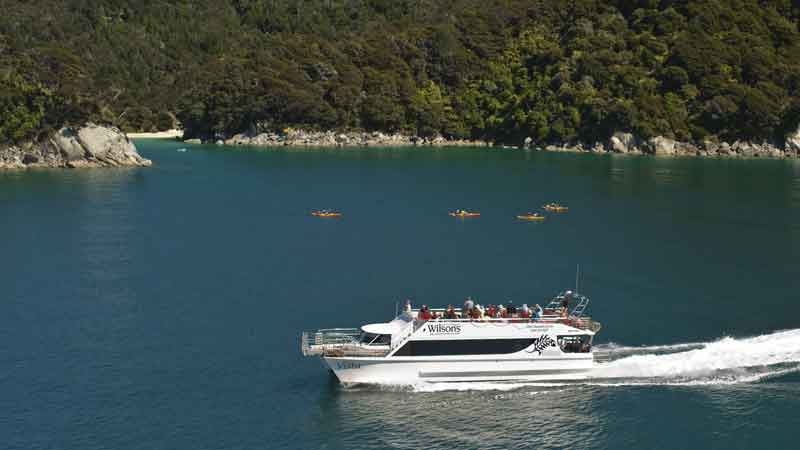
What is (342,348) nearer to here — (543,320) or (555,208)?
(543,320)

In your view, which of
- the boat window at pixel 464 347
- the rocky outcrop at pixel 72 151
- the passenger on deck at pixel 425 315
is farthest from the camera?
the rocky outcrop at pixel 72 151

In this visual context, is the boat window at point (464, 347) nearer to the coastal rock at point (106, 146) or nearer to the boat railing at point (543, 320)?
the boat railing at point (543, 320)

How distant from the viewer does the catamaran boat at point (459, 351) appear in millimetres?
50781

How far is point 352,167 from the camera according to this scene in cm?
18488

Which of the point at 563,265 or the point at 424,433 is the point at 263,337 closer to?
the point at 424,433

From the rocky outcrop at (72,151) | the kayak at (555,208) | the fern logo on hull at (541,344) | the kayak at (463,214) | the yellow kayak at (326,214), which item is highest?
the rocky outcrop at (72,151)

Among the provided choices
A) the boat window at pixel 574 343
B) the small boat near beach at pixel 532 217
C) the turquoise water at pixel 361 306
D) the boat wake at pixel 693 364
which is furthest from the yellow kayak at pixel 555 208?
the boat window at pixel 574 343

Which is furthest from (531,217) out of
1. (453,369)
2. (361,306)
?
(453,369)

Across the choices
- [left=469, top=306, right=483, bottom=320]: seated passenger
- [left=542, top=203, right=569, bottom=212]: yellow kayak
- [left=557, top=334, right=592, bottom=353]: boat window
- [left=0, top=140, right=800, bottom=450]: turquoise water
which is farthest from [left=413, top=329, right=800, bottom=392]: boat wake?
[left=542, top=203, right=569, bottom=212]: yellow kayak

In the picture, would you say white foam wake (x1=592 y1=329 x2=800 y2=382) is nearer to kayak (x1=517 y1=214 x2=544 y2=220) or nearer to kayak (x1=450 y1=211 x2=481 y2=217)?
kayak (x1=517 y1=214 x2=544 y2=220)

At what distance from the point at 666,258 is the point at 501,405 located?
4598 cm

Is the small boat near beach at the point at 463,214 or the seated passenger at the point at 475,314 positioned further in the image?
the small boat near beach at the point at 463,214

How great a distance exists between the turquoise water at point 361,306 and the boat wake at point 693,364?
199mm

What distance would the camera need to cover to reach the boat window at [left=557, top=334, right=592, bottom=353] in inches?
2056
